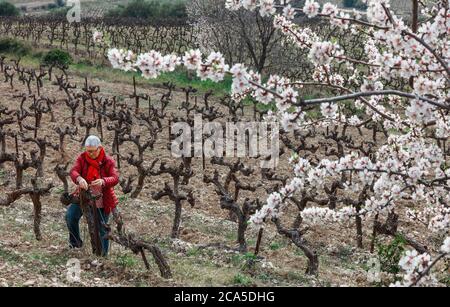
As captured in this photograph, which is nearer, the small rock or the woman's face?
the small rock

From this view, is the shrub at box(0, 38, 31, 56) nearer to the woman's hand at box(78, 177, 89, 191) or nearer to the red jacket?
the red jacket

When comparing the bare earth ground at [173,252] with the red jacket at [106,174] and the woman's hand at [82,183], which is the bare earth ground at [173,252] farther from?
the woman's hand at [82,183]

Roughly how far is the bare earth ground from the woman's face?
1.24m

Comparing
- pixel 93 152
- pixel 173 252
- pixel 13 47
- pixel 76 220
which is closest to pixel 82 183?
pixel 93 152

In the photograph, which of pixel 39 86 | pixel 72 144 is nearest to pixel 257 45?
pixel 39 86

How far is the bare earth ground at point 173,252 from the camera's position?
262 inches

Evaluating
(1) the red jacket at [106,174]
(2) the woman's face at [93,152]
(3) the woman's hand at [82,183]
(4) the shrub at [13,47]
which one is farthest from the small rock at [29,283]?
(4) the shrub at [13,47]

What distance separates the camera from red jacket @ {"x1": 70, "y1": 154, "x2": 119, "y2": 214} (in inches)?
278

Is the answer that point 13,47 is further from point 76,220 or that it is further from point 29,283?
point 29,283

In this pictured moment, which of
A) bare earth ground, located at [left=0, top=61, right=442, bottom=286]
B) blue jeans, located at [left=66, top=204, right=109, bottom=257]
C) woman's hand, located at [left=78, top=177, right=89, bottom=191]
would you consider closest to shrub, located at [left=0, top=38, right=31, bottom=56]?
bare earth ground, located at [left=0, top=61, right=442, bottom=286]

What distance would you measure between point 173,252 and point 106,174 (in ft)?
6.08

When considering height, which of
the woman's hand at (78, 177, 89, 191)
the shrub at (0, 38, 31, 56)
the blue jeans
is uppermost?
the shrub at (0, 38, 31, 56)

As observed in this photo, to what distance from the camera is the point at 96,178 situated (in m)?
7.15
